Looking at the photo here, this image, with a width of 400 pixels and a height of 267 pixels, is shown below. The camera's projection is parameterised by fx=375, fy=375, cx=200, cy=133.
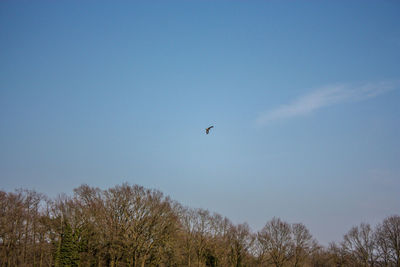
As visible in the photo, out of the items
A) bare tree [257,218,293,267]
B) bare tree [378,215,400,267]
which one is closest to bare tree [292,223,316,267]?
bare tree [257,218,293,267]

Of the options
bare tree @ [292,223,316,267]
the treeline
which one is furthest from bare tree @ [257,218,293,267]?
Result: the treeline

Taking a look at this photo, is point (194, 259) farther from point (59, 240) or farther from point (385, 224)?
point (385, 224)

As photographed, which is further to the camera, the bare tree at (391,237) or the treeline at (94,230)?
the bare tree at (391,237)

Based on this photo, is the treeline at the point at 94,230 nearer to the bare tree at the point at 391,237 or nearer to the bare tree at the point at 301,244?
the bare tree at the point at 391,237

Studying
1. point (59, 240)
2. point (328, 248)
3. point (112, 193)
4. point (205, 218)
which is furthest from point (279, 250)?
point (59, 240)

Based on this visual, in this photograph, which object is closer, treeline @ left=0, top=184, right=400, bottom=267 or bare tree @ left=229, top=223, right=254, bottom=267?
treeline @ left=0, top=184, right=400, bottom=267

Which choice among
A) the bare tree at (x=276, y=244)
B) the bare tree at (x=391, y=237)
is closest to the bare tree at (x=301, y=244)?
the bare tree at (x=276, y=244)

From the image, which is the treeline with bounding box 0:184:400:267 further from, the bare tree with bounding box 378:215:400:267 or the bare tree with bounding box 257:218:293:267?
the bare tree with bounding box 257:218:293:267

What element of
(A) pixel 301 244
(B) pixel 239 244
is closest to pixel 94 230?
→ (B) pixel 239 244

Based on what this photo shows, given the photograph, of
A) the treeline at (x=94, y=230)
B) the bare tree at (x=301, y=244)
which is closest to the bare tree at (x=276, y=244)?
the bare tree at (x=301, y=244)

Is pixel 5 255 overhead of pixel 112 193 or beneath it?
beneath

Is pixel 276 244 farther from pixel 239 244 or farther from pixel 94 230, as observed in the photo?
pixel 94 230

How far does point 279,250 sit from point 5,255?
198 ft

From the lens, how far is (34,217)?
65375 mm
